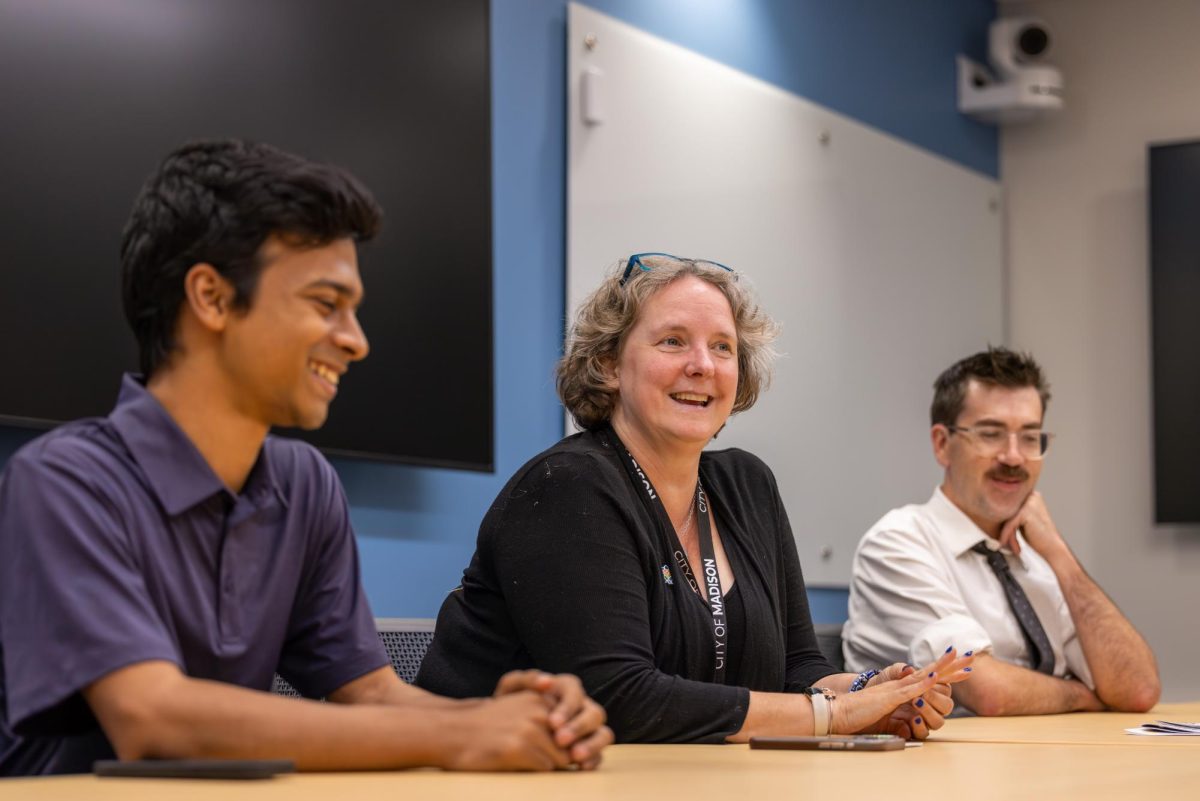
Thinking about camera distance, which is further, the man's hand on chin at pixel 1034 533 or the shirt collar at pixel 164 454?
the man's hand on chin at pixel 1034 533

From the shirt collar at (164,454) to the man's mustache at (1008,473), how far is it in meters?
2.18

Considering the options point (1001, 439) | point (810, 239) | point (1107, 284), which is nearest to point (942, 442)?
point (1001, 439)

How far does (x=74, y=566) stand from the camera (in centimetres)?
135

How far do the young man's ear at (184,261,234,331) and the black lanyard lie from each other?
0.88 metres

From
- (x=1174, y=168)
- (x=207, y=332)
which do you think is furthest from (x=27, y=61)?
(x=1174, y=168)

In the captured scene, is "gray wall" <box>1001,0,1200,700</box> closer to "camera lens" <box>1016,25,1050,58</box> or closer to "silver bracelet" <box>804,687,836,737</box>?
"camera lens" <box>1016,25,1050,58</box>

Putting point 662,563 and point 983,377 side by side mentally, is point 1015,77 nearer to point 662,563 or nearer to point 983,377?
point 983,377

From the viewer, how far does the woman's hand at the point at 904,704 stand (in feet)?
6.49

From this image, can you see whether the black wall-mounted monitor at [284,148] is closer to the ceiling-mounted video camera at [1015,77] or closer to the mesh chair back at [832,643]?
the mesh chair back at [832,643]

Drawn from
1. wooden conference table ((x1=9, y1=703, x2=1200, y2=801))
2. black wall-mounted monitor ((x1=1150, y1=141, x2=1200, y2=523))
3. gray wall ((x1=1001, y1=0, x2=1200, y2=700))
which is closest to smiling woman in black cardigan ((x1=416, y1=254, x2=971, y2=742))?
wooden conference table ((x1=9, y1=703, x2=1200, y2=801))

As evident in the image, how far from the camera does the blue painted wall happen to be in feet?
10.3

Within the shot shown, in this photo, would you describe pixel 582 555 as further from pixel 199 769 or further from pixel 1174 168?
pixel 1174 168

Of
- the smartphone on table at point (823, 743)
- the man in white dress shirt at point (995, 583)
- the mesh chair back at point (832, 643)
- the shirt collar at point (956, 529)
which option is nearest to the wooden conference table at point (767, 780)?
the smartphone on table at point (823, 743)

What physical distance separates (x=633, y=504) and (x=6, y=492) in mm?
959
